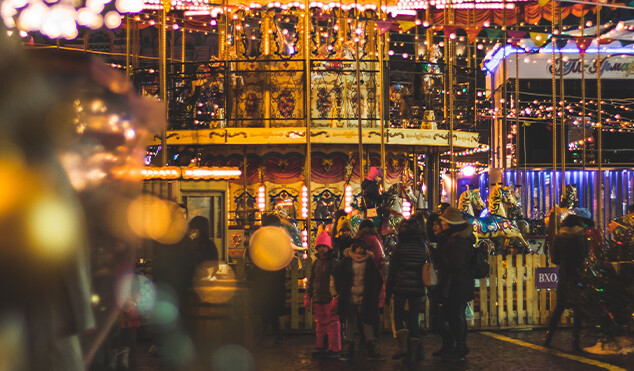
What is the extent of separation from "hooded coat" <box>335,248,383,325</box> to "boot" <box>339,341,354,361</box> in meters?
0.40

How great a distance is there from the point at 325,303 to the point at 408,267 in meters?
1.28

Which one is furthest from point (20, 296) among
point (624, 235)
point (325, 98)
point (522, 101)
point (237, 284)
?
point (522, 101)

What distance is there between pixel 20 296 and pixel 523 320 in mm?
12024

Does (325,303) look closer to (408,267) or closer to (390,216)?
(408,267)

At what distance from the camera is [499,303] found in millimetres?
14234

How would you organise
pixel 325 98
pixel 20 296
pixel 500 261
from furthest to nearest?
pixel 325 98 < pixel 500 261 < pixel 20 296

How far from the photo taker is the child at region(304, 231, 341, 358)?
1145 cm

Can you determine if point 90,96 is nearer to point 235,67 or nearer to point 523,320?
point 523,320

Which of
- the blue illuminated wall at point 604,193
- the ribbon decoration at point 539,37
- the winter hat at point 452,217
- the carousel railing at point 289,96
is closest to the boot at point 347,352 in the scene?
the winter hat at point 452,217

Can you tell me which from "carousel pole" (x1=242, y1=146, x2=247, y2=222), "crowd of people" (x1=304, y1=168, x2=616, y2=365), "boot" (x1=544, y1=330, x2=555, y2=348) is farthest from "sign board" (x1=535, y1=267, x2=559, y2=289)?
"carousel pole" (x1=242, y1=146, x2=247, y2=222)

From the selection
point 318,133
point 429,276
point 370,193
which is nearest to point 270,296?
point 429,276

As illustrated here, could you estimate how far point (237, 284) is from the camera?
313 inches

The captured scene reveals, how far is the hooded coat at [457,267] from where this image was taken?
11.1 m

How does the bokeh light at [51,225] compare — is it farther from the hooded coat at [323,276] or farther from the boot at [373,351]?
the boot at [373,351]
